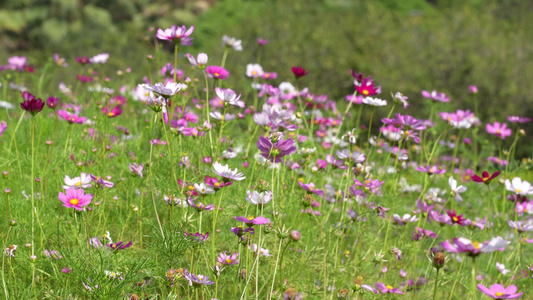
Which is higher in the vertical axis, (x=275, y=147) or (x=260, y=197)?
(x=275, y=147)

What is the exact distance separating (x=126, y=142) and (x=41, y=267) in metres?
0.81

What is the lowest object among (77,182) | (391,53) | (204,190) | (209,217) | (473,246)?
(391,53)

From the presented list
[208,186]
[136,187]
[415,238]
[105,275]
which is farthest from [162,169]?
[415,238]

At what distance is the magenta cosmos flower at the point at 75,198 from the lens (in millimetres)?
1271

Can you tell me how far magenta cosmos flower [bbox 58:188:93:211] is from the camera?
1.27 m

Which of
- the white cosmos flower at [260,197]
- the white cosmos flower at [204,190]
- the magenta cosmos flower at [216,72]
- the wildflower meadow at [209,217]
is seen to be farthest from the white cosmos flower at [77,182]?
the magenta cosmos flower at [216,72]

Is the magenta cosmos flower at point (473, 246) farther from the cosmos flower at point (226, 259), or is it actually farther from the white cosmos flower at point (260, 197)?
the cosmos flower at point (226, 259)

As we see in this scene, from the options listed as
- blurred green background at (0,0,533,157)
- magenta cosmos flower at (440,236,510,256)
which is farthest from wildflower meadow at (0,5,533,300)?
blurred green background at (0,0,533,157)

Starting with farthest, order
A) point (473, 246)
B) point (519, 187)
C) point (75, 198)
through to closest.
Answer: point (519, 187)
point (75, 198)
point (473, 246)

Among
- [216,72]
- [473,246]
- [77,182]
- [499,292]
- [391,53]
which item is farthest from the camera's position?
[391,53]

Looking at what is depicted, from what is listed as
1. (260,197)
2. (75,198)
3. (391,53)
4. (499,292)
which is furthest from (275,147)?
(391,53)

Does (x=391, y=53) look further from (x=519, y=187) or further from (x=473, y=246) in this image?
(x=473, y=246)

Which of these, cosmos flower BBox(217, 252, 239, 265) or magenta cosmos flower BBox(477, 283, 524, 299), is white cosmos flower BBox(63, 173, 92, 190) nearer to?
cosmos flower BBox(217, 252, 239, 265)

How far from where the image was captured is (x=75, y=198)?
132 centimetres
